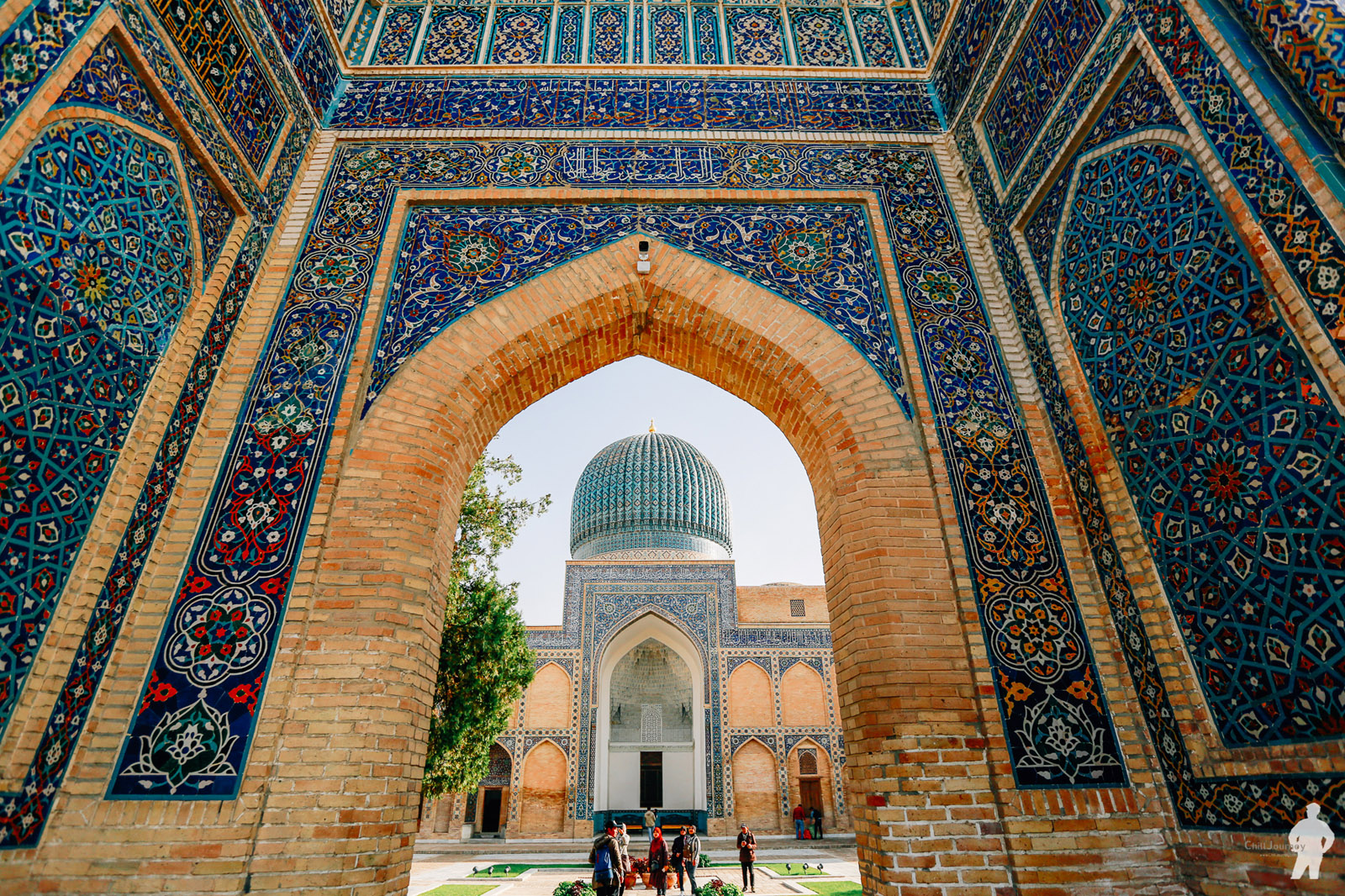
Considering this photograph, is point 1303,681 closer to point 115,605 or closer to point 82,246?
point 115,605

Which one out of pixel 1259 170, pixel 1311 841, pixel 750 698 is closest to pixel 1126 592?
pixel 1311 841

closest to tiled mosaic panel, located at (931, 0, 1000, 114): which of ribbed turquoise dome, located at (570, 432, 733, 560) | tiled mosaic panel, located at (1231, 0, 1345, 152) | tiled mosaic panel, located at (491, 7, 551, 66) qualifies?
tiled mosaic panel, located at (1231, 0, 1345, 152)

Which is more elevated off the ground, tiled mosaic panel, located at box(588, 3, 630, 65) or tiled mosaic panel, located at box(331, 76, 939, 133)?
tiled mosaic panel, located at box(588, 3, 630, 65)

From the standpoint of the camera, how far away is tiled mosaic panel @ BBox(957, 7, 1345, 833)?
7.34 feet

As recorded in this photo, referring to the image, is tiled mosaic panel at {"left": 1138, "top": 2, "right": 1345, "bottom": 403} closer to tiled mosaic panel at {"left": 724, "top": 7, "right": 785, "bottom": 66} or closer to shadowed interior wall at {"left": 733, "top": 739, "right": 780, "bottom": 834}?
tiled mosaic panel at {"left": 724, "top": 7, "right": 785, "bottom": 66}

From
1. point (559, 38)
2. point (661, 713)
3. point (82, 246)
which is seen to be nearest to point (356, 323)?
point (82, 246)

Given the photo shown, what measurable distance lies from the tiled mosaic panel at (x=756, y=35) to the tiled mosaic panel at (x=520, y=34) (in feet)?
4.27

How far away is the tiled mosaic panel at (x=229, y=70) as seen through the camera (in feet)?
10.5

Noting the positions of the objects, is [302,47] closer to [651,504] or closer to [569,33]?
[569,33]

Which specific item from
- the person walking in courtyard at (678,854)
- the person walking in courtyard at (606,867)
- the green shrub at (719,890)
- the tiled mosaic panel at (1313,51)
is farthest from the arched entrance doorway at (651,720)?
the tiled mosaic panel at (1313,51)

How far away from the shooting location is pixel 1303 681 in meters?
2.16

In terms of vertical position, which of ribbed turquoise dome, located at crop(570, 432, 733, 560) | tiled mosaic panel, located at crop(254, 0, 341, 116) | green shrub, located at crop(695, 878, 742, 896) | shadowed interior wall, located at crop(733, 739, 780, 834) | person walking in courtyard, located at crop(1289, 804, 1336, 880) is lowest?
green shrub, located at crop(695, 878, 742, 896)

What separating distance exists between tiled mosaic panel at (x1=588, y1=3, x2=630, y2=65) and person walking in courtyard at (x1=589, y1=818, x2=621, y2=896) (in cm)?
535

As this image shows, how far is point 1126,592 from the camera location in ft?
9.35
